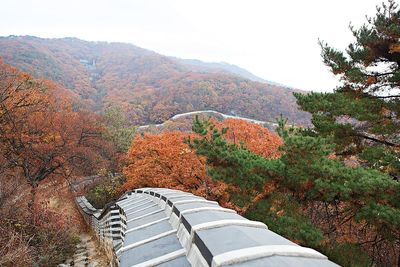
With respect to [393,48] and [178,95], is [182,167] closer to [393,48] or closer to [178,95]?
[393,48]

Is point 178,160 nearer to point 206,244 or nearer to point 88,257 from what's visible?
point 88,257

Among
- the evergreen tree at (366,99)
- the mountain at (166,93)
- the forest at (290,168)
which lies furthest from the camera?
the mountain at (166,93)

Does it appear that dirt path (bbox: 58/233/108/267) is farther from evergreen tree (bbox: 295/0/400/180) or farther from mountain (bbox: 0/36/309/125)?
mountain (bbox: 0/36/309/125)

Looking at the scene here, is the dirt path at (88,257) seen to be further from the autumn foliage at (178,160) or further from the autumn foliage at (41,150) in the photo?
the autumn foliage at (178,160)

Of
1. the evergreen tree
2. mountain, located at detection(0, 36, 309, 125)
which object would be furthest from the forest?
mountain, located at detection(0, 36, 309, 125)

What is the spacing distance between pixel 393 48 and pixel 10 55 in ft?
321

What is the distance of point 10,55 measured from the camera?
87688mm

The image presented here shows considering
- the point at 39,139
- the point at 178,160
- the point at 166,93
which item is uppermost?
the point at 178,160

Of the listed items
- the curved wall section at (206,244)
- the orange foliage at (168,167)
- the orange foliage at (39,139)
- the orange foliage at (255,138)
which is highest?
the curved wall section at (206,244)

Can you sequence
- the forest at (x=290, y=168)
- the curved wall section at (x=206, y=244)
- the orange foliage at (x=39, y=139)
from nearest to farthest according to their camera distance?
1. the curved wall section at (x=206, y=244)
2. the forest at (x=290, y=168)
3. the orange foliage at (x=39, y=139)

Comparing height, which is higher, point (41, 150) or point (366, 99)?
point (366, 99)

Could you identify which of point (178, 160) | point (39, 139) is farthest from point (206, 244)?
point (39, 139)

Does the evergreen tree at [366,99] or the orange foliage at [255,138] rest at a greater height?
the evergreen tree at [366,99]

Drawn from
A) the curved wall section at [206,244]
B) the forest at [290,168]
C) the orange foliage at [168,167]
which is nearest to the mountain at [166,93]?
the forest at [290,168]
